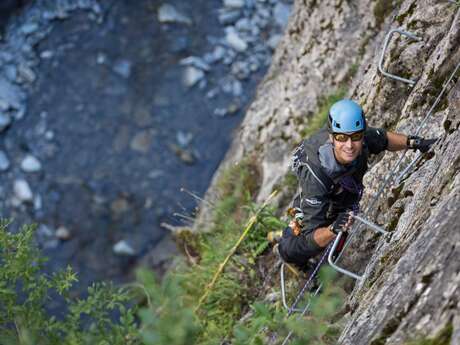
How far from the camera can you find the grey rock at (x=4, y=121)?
11.5m

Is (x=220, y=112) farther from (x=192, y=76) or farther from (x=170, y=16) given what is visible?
(x=170, y=16)

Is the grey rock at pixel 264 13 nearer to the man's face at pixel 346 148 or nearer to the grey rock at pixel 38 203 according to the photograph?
the grey rock at pixel 38 203

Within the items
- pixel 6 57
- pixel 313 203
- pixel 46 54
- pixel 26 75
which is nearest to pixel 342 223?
pixel 313 203

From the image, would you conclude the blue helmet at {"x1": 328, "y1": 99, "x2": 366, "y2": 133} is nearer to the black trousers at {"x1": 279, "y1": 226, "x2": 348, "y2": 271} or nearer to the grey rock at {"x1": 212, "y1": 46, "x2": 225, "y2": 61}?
the black trousers at {"x1": 279, "y1": 226, "x2": 348, "y2": 271}

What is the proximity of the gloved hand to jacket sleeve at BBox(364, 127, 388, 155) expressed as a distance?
534mm

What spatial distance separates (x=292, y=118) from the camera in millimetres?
6957

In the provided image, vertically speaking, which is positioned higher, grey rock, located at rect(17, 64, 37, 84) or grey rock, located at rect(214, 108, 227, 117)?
grey rock, located at rect(214, 108, 227, 117)

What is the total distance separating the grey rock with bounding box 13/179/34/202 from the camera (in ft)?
36.4

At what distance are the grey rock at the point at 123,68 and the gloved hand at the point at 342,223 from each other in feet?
28.7

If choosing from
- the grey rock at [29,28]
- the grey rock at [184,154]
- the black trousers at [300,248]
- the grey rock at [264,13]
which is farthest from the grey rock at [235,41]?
the black trousers at [300,248]

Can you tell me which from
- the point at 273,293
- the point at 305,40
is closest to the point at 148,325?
the point at 273,293

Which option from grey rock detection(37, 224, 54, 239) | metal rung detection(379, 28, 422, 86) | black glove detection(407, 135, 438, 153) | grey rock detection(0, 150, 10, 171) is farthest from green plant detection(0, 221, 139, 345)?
grey rock detection(0, 150, 10, 171)

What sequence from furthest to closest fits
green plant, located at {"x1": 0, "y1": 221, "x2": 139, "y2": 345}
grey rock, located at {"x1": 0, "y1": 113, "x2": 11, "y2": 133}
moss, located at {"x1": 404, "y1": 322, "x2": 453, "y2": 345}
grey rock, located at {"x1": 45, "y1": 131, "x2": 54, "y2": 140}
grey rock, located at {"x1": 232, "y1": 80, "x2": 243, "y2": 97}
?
grey rock, located at {"x1": 232, "y1": 80, "x2": 243, "y2": 97}, grey rock, located at {"x1": 45, "y1": 131, "x2": 54, "y2": 140}, grey rock, located at {"x1": 0, "y1": 113, "x2": 11, "y2": 133}, green plant, located at {"x1": 0, "y1": 221, "x2": 139, "y2": 345}, moss, located at {"x1": 404, "y1": 322, "x2": 453, "y2": 345}

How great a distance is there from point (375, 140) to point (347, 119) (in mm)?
465
